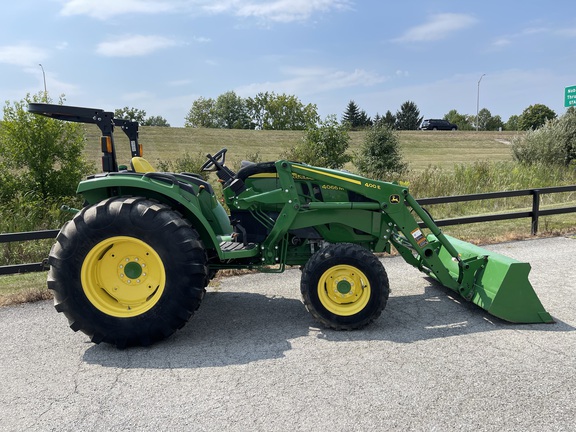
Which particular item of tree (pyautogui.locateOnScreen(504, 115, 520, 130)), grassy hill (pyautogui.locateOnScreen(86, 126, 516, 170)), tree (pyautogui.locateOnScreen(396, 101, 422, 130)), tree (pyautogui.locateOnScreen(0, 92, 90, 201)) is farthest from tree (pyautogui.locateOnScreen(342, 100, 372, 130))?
tree (pyautogui.locateOnScreen(0, 92, 90, 201))

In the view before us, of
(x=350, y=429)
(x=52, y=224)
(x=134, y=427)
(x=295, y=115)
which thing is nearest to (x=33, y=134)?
(x=52, y=224)

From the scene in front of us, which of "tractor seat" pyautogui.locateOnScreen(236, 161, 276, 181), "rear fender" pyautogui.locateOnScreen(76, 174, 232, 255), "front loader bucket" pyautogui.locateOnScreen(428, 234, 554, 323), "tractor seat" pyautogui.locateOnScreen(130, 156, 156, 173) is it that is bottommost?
"front loader bucket" pyautogui.locateOnScreen(428, 234, 554, 323)

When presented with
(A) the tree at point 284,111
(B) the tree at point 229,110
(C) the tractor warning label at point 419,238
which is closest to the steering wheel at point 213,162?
(C) the tractor warning label at point 419,238

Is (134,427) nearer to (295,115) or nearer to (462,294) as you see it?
(462,294)

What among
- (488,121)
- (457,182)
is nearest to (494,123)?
(488,121)

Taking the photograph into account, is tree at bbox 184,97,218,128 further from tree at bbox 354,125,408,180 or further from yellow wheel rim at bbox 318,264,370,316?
yellow wheel rim at bbox 318,264,370,316

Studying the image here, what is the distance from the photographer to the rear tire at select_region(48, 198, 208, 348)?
386 centimetres

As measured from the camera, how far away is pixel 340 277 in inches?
165

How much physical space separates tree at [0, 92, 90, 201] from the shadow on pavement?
29.9 feet

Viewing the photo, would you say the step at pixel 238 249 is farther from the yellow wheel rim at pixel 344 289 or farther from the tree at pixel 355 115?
the tree at pixel 355 115

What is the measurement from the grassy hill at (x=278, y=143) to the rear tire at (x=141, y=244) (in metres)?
30.2

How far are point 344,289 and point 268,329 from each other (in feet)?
2.64

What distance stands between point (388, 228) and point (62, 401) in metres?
3.14

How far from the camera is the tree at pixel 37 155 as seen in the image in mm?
11930
